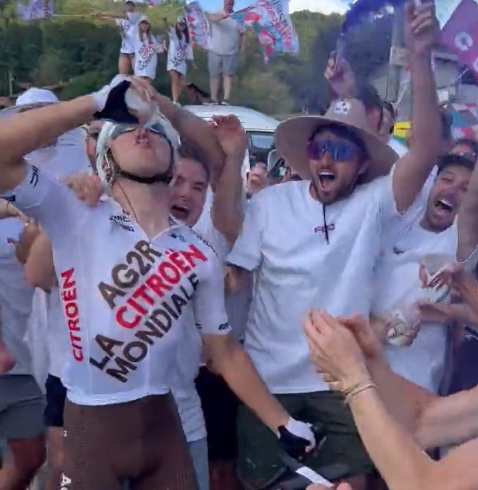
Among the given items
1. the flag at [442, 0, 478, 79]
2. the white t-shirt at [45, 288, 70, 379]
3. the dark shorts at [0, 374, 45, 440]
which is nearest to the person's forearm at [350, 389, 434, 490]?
the white t-shirt at [45, 288, 70, 379]

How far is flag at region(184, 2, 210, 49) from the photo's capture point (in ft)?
21.6

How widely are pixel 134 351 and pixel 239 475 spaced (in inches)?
60.0

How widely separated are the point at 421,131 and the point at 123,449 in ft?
5.40

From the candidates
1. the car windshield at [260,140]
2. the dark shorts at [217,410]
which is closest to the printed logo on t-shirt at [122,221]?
the dark shorts at [217,410]

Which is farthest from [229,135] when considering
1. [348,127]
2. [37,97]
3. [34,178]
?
[37,97]

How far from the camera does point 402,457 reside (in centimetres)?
200

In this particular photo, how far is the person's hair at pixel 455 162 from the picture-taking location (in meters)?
4.10

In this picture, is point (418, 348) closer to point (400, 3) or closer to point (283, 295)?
point (283, 295)

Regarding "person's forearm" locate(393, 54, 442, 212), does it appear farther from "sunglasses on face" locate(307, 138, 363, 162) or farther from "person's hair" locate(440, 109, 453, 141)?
"person's hair" locate(440, 109, 453, 141)

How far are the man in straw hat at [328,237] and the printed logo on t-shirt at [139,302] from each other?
0.89m

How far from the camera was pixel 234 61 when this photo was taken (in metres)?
8.31

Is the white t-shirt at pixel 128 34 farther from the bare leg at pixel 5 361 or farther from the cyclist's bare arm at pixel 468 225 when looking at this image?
the cyclist's bare arm at pixel 468 225

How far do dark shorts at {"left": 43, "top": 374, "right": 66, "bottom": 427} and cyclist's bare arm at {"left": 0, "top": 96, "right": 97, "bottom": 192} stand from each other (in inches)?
47.1

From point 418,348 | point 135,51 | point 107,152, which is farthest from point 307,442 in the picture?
point 135,51
